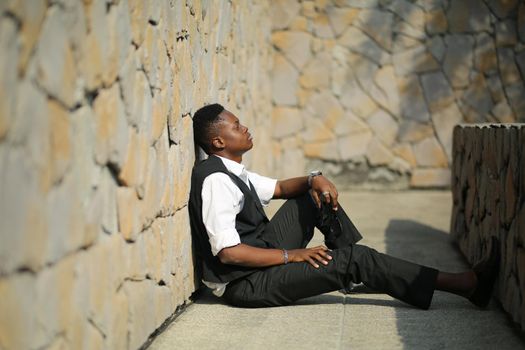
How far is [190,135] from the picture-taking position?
408 centimetres

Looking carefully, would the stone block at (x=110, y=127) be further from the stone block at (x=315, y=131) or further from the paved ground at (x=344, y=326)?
the stone block at (x=315, y=131)

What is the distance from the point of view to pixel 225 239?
3.63 meters

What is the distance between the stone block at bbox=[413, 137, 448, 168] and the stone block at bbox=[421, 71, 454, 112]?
37cm

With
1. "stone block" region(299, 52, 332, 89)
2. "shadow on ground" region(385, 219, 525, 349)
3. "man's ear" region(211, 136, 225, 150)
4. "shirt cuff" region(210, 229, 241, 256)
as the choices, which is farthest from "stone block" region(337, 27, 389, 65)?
"shirt cuff" region(210, 229, 241, 256)

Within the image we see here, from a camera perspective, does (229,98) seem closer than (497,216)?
No

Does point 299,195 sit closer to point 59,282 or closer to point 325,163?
point 59,282

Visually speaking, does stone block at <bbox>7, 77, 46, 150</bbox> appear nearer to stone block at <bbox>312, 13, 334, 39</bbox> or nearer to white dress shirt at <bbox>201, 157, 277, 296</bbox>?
white dress shirt at <bbox>201, 157, 277, 296</bbox>

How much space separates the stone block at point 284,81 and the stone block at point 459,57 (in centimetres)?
166

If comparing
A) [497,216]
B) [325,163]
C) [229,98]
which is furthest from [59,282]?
[325,163]

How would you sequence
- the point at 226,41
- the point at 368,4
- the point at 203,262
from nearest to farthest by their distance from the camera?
the point at 203,262 → the point at 226,41 → the point at 368,4

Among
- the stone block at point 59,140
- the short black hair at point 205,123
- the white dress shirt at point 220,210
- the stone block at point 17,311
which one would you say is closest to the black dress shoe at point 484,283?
the white dress shirt at point 220,210

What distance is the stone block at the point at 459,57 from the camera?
8.69 m

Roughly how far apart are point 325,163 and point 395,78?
1.21 metres

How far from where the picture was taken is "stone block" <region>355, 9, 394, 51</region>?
873 cm
